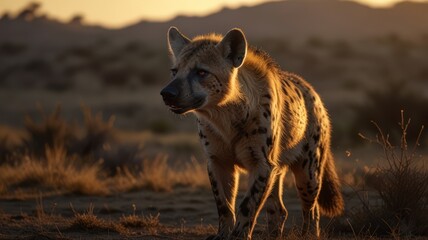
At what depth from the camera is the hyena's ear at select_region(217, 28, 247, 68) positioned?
7.33m

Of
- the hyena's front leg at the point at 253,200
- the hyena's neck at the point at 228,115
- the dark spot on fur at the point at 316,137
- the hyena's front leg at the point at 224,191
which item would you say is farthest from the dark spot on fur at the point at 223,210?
the dark spot on fur at the point at 316,137

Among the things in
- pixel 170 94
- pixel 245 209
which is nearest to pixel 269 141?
pixel 245 209

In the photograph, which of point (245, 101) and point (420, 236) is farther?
point (420, 236)

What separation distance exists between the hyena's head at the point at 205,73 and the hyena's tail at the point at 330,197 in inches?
96.6

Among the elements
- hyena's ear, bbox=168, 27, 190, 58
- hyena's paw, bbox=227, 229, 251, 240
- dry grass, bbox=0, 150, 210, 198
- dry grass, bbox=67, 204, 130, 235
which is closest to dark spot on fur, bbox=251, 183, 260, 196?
hyena's paw, bbox=227, 229, 251, 240

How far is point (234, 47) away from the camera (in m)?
7.38

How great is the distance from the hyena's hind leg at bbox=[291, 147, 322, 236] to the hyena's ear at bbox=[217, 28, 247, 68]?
1.76 meters

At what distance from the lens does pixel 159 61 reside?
52.6 meters

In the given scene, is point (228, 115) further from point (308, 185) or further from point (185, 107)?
point (308, 185)

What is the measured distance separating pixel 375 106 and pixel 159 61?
97.4 ft

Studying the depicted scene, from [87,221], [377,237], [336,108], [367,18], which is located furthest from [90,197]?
[367,18]

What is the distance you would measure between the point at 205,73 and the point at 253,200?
1185mm

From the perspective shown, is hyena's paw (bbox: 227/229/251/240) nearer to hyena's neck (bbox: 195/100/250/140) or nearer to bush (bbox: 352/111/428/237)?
hyena's neck (bbox: 195/100/250/140)

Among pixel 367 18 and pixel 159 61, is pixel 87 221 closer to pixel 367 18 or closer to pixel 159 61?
pixel 159 61
